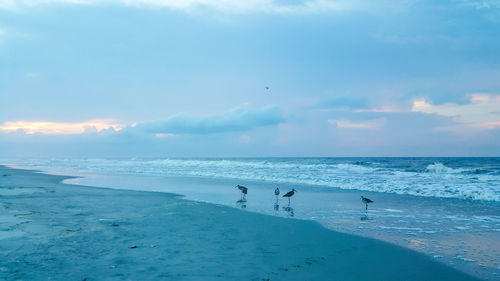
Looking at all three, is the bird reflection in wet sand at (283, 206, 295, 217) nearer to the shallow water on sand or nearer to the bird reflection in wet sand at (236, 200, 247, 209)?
the shallow water on sand

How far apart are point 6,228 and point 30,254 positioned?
287 centimetres

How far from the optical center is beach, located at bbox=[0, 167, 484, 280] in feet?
20.3

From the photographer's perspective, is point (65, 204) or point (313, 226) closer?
point (313, 226)

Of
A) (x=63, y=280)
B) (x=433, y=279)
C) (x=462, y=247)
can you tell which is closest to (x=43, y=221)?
(x=63, y=280)

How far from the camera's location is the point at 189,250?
7.59 meters

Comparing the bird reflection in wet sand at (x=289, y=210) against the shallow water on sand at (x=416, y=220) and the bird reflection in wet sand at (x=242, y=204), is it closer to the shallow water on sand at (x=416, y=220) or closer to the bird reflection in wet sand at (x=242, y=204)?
the shallow water on sand at (x=416, y=220)

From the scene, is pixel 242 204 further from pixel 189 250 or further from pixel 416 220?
pixel 189 250

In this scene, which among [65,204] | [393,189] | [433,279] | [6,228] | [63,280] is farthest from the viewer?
[393,189]

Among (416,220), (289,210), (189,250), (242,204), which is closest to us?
(189,250)

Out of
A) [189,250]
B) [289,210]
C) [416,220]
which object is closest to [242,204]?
[289,210]

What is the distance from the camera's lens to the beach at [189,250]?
620 cm

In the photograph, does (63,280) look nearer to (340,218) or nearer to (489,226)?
(340,218)

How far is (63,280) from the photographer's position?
18.3 feet

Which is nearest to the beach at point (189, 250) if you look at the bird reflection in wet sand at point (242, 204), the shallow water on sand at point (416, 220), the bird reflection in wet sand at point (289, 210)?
the shallow water on sand at point (416, 220)
